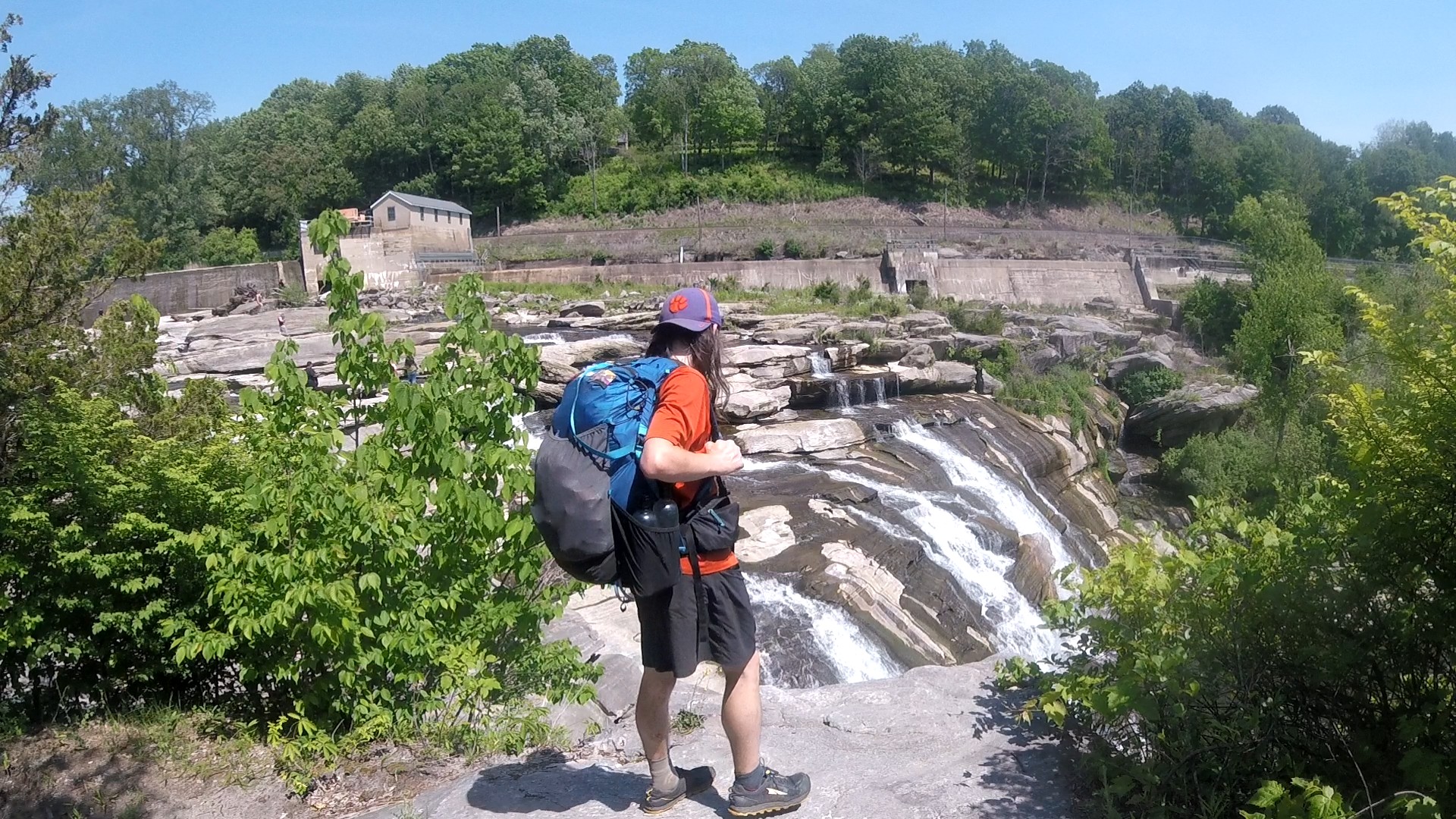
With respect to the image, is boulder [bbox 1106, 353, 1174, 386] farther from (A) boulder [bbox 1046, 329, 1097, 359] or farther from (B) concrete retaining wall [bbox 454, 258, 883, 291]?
(B) concrete retaining wall [bbox 454, 258, 883, 291]

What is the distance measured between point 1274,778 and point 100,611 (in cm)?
427

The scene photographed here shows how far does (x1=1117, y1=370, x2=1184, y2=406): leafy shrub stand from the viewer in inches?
981

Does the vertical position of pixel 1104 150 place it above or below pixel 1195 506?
above

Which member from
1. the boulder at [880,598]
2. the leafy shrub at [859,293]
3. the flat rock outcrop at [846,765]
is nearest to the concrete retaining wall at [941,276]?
the leafy shrub at [859,293]

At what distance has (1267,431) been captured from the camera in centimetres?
2064

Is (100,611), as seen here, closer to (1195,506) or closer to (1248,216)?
(1195,506)

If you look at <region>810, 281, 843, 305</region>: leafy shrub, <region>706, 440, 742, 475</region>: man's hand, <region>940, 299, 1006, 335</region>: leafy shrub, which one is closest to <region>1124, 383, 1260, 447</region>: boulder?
<region>940, 299, 1006, 335</region>: leafy shrub

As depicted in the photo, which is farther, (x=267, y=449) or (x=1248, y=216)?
(x=1248, y=216)

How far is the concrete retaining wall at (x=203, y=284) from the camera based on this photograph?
33688mm

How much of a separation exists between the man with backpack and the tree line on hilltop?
47890mm

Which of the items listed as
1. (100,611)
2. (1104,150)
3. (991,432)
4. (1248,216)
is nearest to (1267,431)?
(991,432)

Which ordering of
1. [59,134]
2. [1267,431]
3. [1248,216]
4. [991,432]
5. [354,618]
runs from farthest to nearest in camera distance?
Result: [59,134] < [1248,216] < [1267,431] < [991,432] < [354,618]

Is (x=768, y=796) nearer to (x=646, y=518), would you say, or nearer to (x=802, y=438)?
(x=646, y=518)

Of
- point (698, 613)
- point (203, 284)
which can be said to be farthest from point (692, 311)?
point (203, 284)
